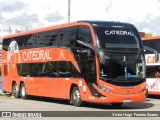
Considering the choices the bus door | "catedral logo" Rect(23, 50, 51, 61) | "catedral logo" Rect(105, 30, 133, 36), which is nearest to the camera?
"catedral logo" Rect(105, 30, 133, 36)

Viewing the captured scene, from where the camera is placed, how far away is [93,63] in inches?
750

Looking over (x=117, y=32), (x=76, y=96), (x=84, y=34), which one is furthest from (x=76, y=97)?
(x=117, y=32)

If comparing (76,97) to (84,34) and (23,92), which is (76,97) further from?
(23,92)

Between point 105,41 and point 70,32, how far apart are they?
250cm

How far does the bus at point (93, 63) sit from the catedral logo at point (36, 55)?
5 cm

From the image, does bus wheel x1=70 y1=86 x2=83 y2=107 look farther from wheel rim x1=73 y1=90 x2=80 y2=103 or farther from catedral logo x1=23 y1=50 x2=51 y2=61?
catedral logo x1=23 y1=50 x2=51 y2=61

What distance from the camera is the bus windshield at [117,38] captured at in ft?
62.3

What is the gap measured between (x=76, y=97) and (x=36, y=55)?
193 inches

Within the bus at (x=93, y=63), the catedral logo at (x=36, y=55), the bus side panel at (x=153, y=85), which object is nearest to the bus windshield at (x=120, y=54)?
the bus at (x=93, y=63)

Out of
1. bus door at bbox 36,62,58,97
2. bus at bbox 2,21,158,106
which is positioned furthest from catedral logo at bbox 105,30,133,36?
bus door at bbox 36,62,58,97

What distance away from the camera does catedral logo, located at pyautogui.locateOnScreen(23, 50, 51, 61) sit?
23.1 metres

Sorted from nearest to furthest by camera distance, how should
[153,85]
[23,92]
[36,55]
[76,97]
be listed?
[76,97], [36,55], [23,92], [153,85]

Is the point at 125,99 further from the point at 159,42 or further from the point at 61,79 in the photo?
the point at 159,42

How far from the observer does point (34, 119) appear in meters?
13.9
